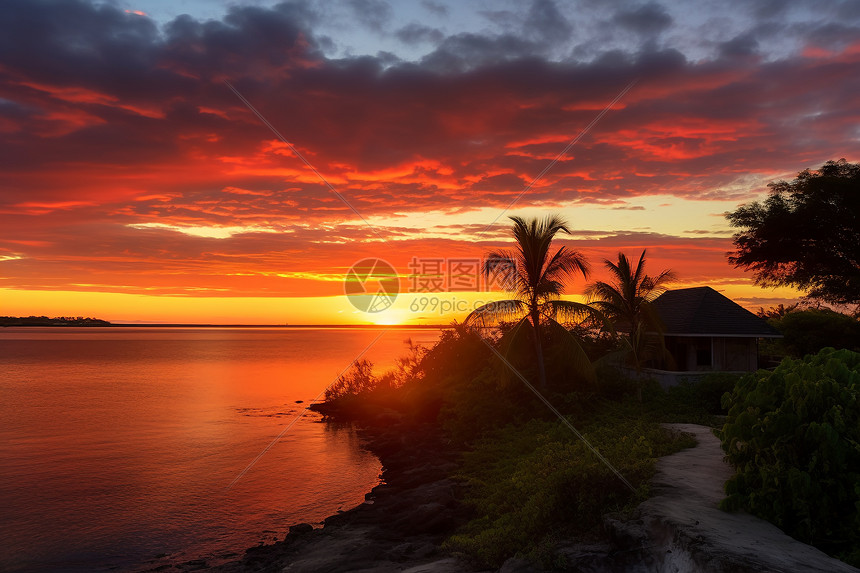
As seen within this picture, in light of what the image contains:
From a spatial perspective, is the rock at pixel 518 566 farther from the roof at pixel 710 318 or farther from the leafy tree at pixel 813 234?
the leafy tree at pixel 813 234

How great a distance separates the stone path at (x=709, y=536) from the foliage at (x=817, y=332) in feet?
94.5

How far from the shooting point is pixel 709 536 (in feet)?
27.0

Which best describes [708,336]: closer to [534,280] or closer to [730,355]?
[730,355]

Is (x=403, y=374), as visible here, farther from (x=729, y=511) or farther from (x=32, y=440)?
(x=729, y=511)

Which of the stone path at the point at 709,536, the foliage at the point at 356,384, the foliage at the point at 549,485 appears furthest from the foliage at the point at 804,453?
the foliage at the point at 356,384

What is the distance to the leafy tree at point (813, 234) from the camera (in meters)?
35.3

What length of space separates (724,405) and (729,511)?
8.37 feet

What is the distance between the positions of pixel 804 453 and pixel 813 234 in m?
34.2

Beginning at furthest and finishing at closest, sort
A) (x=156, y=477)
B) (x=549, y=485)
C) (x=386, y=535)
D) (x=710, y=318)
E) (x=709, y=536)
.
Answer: (x=710, y=318)
(x=156, y=477)
(x=386, y=535)
(x=549, y=485)
(x=709, y=536)

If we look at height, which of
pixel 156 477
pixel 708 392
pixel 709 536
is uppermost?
pixel 708 392

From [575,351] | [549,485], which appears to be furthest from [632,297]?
[549,485]

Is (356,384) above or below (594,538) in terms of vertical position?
below

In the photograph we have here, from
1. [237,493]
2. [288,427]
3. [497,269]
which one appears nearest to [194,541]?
[237,493]

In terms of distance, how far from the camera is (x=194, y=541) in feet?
56.3
